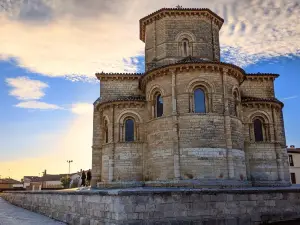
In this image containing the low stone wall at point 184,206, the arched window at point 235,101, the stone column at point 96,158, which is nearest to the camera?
the low stone wall at point 184,206

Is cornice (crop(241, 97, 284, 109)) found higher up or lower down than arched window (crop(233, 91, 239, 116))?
higher up

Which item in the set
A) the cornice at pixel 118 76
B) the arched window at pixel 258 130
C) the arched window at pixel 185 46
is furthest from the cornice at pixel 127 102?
the arched window at pixel 258 130

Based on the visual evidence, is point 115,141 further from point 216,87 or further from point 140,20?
point 140,20

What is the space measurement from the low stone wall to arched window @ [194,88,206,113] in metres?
7.75

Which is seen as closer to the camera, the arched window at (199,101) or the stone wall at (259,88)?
the arched window at (199,101)

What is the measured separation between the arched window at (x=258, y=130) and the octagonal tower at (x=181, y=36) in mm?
5431

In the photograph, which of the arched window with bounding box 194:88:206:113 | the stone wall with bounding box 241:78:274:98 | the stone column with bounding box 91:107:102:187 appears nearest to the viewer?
the arched window with bounding box 194:88:206:113

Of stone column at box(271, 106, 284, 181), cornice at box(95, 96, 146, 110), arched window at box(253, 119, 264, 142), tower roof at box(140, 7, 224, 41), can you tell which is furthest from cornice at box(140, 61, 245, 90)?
tower roof at box(140, 7, 224, 41)

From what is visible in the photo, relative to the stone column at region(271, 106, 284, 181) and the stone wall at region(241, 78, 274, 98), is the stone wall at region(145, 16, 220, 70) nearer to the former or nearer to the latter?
the stone wall at region(241, 78, 274, 98)

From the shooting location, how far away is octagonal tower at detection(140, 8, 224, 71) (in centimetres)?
2244

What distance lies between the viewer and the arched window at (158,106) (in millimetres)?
18844

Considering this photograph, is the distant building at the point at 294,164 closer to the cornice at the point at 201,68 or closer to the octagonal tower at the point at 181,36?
the octagonal tower at the point at 181,36

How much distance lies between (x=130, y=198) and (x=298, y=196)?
6.32m

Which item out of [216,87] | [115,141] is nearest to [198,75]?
[216,87]
